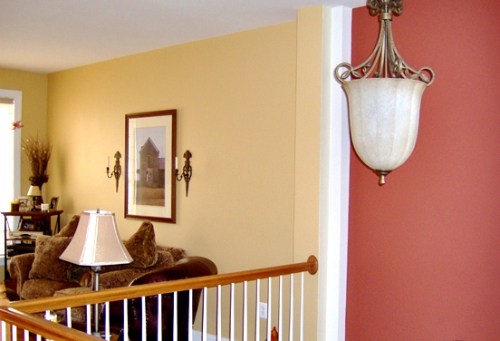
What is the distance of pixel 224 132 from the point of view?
457 cm

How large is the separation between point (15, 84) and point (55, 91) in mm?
414

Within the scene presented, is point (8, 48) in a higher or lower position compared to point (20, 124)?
higher

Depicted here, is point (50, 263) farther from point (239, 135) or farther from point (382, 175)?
point (382, 175)

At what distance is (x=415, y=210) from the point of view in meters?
3.47

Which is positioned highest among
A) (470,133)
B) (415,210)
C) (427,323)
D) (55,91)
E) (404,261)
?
(55,91)

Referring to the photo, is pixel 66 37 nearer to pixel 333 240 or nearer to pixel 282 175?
pixel 282 175

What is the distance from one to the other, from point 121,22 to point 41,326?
8.83ft

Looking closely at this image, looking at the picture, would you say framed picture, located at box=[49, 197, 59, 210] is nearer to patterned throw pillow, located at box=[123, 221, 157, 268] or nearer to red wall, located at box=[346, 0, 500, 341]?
patterned throw pillow, located at box=[123, 221, 157, 268]

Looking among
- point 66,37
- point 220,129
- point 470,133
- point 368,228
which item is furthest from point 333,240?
point 66,37

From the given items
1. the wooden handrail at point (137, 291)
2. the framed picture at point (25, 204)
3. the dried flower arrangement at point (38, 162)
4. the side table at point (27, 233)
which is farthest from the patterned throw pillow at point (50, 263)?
the wooden handrail at point (137, 291)

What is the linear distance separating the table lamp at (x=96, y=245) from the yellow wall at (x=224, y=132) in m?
1.29

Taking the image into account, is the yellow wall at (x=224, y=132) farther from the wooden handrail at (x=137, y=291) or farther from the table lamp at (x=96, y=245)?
the table lamp at (x=96, y=245)

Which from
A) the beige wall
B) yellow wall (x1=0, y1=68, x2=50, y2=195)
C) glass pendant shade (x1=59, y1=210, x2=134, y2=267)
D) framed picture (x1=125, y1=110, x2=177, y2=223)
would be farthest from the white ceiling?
glass pendant shade (x1=59, y1=210, x2=134, y2=267)

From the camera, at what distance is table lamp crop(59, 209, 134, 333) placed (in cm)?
319
